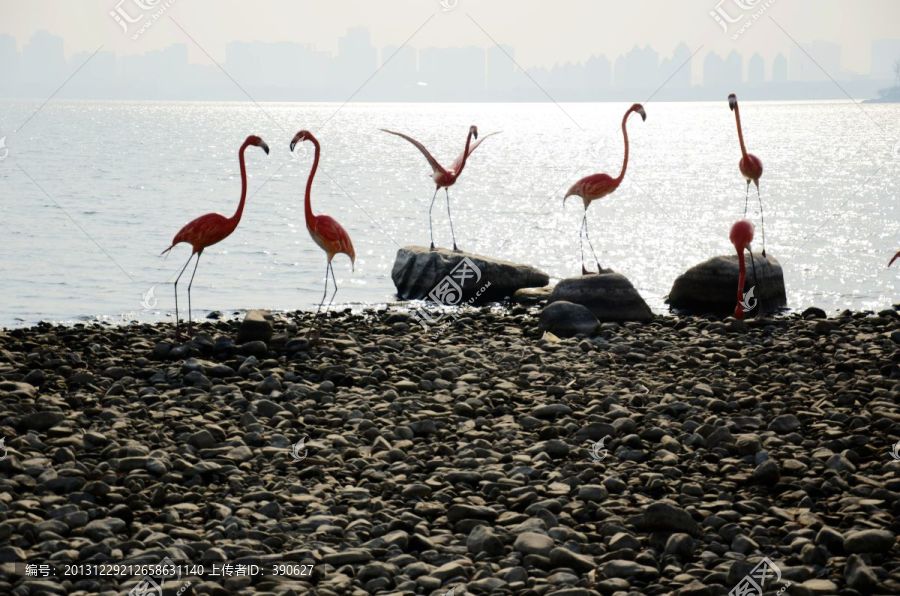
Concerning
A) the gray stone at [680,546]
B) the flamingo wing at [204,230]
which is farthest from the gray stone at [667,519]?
the flamingo wing at [204,230]

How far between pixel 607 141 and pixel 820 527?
102 meters

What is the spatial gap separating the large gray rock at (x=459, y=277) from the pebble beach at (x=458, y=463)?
172 inches

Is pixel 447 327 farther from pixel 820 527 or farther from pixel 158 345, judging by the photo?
pixel 820 527

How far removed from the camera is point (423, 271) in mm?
17109

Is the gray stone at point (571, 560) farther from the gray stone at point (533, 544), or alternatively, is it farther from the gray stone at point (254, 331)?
the gray stone at point (254, 331)

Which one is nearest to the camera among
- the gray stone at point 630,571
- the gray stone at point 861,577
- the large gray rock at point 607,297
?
the gray stone at point 861,577

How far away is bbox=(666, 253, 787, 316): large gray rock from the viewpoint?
15.2 meters

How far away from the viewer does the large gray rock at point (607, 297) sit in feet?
45.9

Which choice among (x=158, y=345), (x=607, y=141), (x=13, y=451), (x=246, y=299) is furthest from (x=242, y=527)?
(x=607, y=141)

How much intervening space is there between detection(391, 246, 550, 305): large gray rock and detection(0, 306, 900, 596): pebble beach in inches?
172

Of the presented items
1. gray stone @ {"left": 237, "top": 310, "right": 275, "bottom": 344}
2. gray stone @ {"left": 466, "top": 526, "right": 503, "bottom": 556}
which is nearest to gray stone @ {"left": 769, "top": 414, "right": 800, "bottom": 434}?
gray stone @ {"left": 466, "top": 526, "right": 503, "bottom": 556}

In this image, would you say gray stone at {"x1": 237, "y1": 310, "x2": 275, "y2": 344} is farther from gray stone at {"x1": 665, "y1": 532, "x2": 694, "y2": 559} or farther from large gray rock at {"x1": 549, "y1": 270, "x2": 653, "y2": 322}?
gray stone at {"x1": 665, "y1": 532, "x2": 694, "y2": 559}

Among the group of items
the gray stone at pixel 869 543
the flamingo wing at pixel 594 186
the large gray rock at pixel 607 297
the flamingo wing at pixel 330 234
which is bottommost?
the gray stone at pixel 869 543

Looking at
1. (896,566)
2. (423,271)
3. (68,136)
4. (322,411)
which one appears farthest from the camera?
(68,136)
